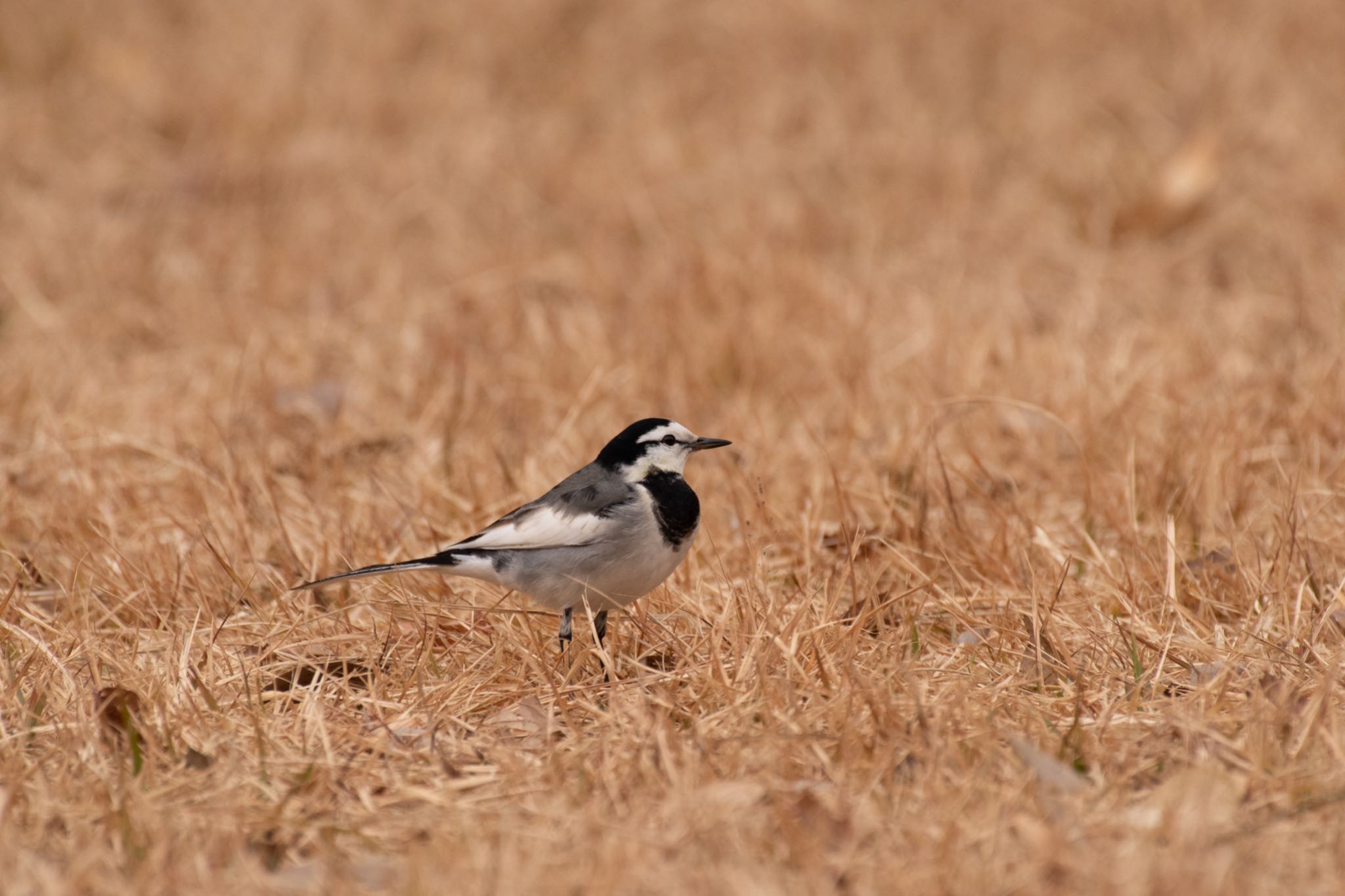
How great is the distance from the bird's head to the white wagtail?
50mm

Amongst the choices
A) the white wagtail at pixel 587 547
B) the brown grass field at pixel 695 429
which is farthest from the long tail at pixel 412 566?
the brown grass field at pixel 695 429

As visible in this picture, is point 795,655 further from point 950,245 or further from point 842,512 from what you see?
point 950,245

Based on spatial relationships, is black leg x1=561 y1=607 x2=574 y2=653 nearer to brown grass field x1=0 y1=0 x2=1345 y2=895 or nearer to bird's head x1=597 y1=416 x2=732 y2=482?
brown grass field x1=0 y1=0 x2=1345 y2=895

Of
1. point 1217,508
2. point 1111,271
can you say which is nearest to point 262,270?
point 1111,271

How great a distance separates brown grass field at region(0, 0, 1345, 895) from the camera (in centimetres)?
286

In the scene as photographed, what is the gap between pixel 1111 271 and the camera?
7641 millimetres

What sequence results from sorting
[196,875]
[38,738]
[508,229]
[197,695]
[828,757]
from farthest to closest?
[508,229], [197,695], [38,738], [828,757], [196,875]

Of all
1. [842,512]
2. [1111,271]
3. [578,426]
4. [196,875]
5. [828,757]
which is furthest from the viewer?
[1111,271]

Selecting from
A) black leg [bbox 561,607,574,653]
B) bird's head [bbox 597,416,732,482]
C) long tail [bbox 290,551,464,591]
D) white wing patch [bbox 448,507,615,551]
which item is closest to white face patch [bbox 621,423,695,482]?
bird's head [bbox 597,416,732,482]

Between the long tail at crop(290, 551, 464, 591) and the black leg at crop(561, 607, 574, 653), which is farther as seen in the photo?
the black leg at crop(561, 607, 574, 653)

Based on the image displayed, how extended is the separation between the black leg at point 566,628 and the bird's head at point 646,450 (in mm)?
400

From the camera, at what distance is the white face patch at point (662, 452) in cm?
401

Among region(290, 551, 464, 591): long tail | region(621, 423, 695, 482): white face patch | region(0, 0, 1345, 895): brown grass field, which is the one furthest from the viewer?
region(621, 423, 695, 482): white face patch

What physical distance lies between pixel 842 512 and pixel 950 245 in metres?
4.03
